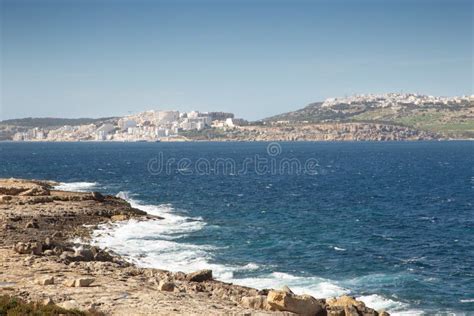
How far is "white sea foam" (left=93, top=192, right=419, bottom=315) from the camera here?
30.5m

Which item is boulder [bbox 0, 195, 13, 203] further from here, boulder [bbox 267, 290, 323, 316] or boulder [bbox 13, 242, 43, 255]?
boulder [bbox 267, 290, 323, 316]

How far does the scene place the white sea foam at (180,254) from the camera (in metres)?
30.5

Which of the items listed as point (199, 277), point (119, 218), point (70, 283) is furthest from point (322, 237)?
point (70, 283)

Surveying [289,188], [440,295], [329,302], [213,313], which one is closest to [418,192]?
[289,188]

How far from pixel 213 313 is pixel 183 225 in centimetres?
2894

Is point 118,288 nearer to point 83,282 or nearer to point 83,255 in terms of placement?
point 83,282

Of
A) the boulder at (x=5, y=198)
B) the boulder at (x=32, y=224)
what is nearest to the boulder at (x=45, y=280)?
the boulder at (x=32, y=224)

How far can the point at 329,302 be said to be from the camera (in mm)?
25766

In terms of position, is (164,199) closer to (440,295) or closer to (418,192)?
(418,192)

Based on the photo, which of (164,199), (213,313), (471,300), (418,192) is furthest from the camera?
(418,192)

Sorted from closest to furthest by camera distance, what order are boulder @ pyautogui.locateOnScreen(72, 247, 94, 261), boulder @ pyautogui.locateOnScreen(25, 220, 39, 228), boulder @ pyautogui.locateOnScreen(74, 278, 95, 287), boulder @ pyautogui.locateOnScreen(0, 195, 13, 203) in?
boulder @ pyautogui.locateOnScreen(74, 278, 95, 287)
boulder @ pyautogui.locateOnScreen(72, 247, 94, 261)
boulder @ pyautogui.locateOnScreen(25, 220, 39, 228)
boulder @ pyautogui.locateOnScreen(0, 195, 13, 203)

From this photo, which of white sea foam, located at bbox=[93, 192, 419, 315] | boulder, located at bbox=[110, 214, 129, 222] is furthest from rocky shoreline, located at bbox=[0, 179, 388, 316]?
boulder, located at bbox=[110, 214, 129, 222]

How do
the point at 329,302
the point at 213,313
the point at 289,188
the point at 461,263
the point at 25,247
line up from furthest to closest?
the point at 289,188, the point at 461,263, the point at 25,247, the point at 329,302, the point at 213,313

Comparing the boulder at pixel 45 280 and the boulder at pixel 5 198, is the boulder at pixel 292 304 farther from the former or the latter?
the boulder at pixel 5 198
